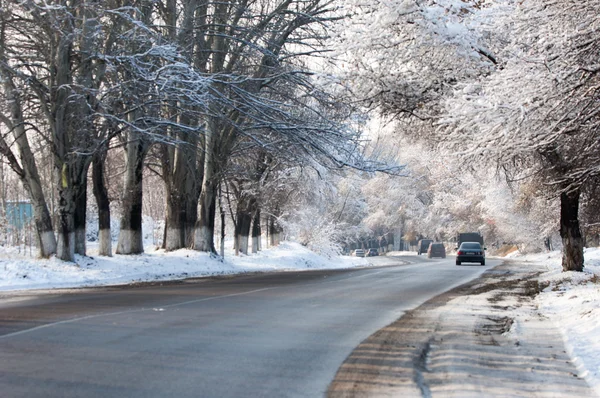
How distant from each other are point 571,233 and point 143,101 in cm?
1459

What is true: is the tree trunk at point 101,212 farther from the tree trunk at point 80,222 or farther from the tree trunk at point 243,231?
the tree trunk at point 243,231

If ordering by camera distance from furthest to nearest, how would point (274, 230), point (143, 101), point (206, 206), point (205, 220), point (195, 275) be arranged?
1. point (274, 230)
2. point (205, 220)
3. point (206, 206)
4. point (195, 275)
5. point (143, 101)

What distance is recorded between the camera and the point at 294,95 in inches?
1112

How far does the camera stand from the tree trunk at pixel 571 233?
956 inches

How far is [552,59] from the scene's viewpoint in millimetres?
12195

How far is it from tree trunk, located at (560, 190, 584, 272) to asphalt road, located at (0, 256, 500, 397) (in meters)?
9.81

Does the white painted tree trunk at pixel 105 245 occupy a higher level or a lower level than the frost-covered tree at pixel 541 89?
lower

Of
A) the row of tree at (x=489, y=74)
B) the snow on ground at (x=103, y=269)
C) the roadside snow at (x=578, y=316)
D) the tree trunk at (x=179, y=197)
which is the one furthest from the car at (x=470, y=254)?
the roadside snow at (x=578, y=316)

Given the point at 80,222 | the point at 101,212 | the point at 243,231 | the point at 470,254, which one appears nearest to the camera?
the point at 80,222

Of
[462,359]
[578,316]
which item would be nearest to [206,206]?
[578,316]

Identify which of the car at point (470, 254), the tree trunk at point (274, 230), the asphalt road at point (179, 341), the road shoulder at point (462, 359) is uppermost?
the tree trunk at point (274, 230)

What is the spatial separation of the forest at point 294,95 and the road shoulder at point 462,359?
3.13m

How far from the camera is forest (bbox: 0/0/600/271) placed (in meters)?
12.7

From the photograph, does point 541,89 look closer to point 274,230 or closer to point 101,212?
point 101,212
